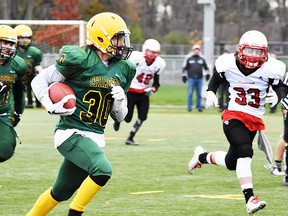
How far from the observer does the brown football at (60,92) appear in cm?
613

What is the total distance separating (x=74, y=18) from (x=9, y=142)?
117ft

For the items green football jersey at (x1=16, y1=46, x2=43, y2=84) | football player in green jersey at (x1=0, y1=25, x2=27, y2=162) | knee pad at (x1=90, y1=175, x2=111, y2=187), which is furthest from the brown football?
green football jersey at (x1=16, y1=46, x2=43, y2=84)

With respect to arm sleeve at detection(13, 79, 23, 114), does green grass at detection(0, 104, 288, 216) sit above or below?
below

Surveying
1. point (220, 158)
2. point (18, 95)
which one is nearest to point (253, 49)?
point (220, 158)

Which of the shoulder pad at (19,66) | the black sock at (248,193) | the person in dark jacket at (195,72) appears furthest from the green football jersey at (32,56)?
the black sock at (248,193)

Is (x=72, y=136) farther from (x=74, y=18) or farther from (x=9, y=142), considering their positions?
(x=74, y=18)

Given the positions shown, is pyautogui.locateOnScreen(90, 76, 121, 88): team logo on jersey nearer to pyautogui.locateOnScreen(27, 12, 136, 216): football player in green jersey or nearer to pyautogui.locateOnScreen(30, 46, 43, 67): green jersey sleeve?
pyautogui.locateOnScreen(27, 12, 136, 216): football player in green jersey

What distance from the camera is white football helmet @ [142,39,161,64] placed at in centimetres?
1330

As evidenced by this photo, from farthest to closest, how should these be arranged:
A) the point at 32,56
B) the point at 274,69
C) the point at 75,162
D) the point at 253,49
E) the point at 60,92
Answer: the point at 32,56 < the point at 274,69 < the point at 253,49 < the point at 60,92 < the point at 75,162

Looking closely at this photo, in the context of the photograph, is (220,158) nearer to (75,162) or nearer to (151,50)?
(75,162)

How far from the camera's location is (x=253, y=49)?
7.51 meters

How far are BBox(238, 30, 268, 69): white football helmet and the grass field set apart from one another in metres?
1.32

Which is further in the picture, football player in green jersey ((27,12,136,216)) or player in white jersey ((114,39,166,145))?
player in white jersey ((114,39,166,145))

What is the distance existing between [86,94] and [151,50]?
23.5ft
